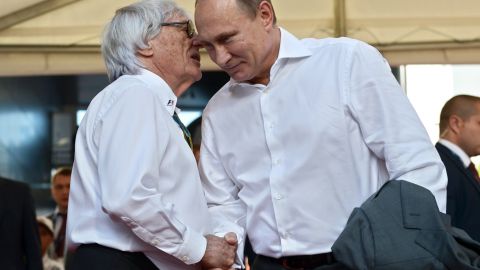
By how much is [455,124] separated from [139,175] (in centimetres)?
361

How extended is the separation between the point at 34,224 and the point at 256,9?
3.44 m

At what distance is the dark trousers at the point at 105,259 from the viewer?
9.76 feet

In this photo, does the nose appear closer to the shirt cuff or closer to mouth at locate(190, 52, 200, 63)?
mouth at locate(190, 52, 200, 63)

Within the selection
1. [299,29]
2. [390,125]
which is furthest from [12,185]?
[390,125]

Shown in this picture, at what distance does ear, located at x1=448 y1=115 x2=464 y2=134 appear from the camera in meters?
6.11

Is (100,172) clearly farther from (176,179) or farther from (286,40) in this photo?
(286,40)

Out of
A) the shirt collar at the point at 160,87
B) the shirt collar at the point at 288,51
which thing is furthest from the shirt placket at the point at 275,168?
the shirt collar at the point at 160,87

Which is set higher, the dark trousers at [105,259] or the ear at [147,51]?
the ear at [147,51]

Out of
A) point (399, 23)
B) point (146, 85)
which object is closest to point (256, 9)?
point (146, 85)

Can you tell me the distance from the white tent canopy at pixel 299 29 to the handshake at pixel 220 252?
2.92 m

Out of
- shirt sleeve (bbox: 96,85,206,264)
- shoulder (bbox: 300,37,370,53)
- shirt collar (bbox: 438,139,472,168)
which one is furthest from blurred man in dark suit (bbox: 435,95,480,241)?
shirt sleeve (bbox: 96,85,206,264)

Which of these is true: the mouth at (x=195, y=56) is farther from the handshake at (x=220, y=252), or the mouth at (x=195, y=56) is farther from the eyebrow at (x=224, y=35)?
the handshake at (x=220, y=252)

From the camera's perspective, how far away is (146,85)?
123 inches

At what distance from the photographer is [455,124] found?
6117 mm
